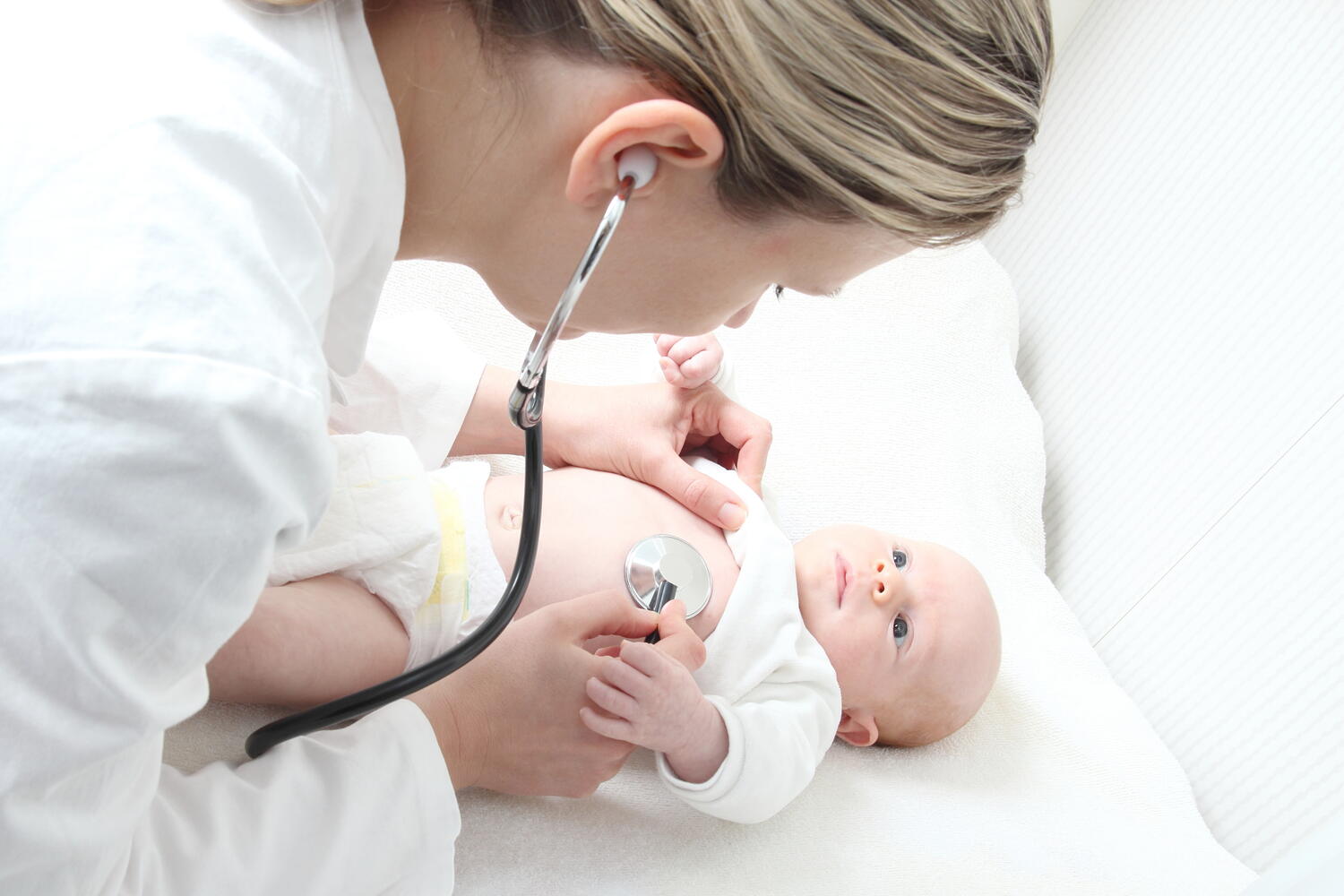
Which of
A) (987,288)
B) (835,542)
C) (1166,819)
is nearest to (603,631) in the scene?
(835,542)

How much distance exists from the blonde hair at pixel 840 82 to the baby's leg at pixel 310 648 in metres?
0.55

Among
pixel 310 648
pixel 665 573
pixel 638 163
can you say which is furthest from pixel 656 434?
pixel 638 163

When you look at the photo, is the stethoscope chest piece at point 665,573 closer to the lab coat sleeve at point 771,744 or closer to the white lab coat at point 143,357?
the lab coat sleeve at point 771,744

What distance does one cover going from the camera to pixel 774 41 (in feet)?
1.89

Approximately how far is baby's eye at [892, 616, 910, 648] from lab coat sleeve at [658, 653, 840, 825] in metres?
0.14

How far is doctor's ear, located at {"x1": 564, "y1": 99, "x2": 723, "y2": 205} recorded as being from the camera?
57 centimetres

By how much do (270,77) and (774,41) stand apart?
0.90 ft

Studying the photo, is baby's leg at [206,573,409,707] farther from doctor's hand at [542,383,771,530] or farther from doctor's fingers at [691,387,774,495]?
doctor's fingers at [691,387,774,495]

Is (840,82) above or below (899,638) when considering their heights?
above

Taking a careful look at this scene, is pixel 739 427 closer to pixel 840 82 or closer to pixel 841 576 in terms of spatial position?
pixel 841 576

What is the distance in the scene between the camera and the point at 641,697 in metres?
1.00

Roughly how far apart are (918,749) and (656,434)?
553 mm

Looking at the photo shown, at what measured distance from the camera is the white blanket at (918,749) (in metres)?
1.07

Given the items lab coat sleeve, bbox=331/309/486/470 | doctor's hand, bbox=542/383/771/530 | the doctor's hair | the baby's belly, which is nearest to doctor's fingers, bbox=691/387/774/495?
doctor's hand, bbox=542/383/771/530
